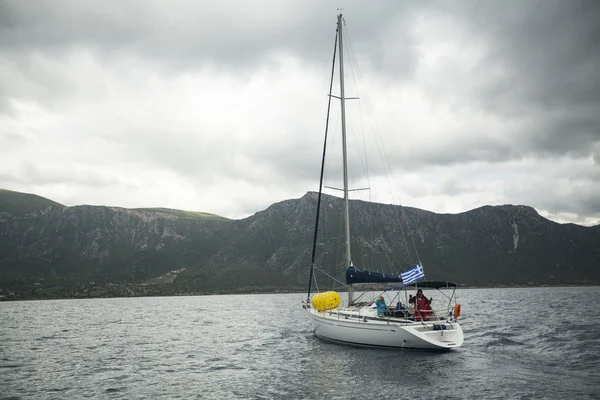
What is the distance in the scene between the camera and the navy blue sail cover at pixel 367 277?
103 feet

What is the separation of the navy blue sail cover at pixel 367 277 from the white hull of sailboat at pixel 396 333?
108 inches

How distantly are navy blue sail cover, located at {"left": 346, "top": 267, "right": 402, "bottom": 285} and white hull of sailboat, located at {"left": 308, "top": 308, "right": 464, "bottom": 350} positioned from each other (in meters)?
2.74

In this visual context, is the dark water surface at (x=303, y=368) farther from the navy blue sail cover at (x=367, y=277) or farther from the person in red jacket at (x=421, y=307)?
the navy blue sail cover at (x=367, y=277)

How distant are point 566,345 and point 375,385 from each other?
63.0 feet

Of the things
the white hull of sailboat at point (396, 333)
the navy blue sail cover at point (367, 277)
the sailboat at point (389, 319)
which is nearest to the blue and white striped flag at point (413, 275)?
the sailboat at point (389, 319)

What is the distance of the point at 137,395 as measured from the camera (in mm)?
20656

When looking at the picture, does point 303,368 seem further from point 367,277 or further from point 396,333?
point 367,277

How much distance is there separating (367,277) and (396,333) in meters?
6.19

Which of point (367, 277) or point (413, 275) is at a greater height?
point (413, 275)

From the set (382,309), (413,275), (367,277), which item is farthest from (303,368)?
(413,275)

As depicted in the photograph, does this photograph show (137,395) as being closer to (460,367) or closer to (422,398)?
(422,398)

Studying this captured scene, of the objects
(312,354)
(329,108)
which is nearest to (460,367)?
(312,354)

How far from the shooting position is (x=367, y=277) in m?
32.4

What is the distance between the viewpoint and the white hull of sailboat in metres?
26.4
